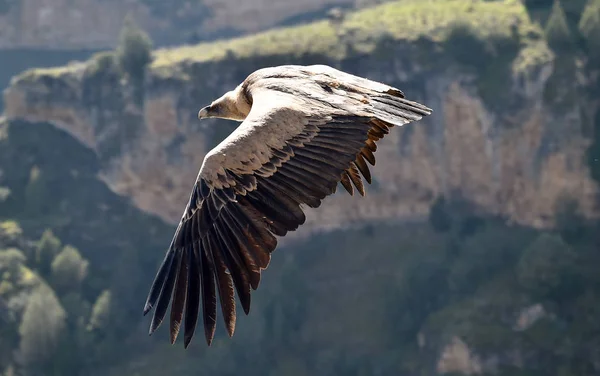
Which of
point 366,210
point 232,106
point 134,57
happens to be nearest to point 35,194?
point 134,57

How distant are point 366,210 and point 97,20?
173 ft

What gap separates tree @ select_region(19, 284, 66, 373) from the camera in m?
76.1

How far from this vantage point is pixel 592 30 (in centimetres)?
7669

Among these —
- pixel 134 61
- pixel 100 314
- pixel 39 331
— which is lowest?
pixel 100 314

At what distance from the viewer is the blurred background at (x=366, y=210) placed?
7250cm

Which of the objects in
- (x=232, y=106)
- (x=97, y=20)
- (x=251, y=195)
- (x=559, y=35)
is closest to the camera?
(x=251, y=195)

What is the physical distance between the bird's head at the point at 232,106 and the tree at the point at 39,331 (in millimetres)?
61793

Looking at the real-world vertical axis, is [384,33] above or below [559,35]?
below

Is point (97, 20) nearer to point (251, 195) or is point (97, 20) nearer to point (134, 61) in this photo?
point (134, 61)

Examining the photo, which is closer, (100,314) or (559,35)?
(559,35)

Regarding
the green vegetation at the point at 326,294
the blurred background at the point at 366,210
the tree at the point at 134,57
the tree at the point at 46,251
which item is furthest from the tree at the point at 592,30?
the tree at the point at 46,251

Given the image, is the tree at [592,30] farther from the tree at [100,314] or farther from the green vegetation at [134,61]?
the tree at [100,314]

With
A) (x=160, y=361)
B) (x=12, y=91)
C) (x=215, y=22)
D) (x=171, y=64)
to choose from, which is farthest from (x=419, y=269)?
(x=215, y=22)

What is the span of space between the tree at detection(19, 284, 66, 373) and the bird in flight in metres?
64.3
